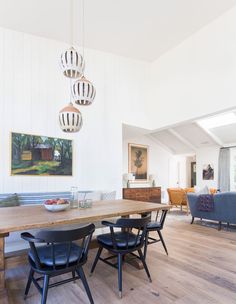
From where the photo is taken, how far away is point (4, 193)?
11.6 ft

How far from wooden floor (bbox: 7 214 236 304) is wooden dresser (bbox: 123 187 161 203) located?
2786mm

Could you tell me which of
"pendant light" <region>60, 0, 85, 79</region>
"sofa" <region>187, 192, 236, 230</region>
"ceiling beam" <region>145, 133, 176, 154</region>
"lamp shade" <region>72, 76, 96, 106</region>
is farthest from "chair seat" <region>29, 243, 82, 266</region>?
"ceiling beam" <region>145, 133, 176, 154</region>

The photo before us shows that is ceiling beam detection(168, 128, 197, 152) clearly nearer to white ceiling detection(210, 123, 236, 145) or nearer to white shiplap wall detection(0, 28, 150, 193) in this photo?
white ceiling detection(210, 123, 236, 145)

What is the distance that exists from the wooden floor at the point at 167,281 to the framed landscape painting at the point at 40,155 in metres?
1.62

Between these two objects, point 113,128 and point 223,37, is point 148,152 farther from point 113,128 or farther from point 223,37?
point 223,37

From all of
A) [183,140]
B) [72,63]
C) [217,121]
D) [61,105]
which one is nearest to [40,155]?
[61,105]

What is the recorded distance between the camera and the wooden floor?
2027 mm

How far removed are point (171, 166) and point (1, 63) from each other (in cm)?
689

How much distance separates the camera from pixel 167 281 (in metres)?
2.34

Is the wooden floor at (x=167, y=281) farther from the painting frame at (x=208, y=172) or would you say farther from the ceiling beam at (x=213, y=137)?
the painting frame at (x=208, y=172)

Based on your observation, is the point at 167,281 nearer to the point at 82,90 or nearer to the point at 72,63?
the point at 82,90

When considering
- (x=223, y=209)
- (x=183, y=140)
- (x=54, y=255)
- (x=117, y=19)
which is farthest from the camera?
(x=183, y=140)

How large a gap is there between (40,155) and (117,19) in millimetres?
2799

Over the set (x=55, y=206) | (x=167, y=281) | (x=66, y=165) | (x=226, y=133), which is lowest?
(x=167, y=281)
